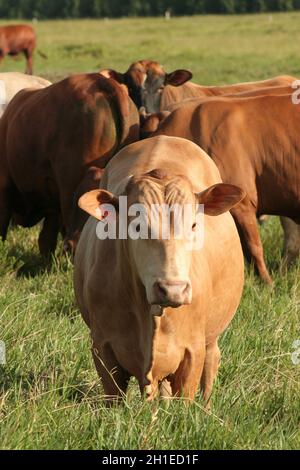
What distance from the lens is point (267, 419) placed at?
463 cm

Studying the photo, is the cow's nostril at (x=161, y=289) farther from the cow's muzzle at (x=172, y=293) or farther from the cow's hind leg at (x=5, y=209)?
the cow's hind leg at (x=5, y=209)

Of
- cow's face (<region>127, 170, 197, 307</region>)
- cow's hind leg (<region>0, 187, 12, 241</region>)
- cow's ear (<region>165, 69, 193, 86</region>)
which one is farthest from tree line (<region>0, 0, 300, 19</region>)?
cow's face (<region>127, 170, 197, 307</region>)

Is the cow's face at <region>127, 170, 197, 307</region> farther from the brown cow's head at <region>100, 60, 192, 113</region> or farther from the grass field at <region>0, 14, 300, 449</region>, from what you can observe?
the brown cow's head at <region>100, 60, 192, 113</region>

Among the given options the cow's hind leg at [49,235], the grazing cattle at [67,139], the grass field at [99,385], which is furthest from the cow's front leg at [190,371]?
the cow's hind leg at [49,235]

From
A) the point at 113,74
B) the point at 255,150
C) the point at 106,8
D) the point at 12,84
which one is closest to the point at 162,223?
the point at 255,150

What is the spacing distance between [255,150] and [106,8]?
6498 centimetres

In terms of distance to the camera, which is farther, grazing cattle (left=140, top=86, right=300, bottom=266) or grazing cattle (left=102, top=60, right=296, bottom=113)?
grazing cattle (left=102, top=60, right=296, bottom=113)

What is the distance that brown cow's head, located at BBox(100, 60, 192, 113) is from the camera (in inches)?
428

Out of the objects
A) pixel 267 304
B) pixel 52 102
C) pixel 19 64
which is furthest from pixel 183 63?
pixel 267 304

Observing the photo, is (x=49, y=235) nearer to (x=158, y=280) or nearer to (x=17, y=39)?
(x=158, y=280)

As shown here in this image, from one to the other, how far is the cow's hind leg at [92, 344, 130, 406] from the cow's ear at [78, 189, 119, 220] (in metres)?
0.60

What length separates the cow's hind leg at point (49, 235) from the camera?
8.75 meters

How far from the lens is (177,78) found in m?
11.2
